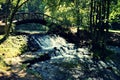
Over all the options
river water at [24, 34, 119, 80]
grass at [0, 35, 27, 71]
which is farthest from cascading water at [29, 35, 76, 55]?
grass at [0, 35, 27, 71]

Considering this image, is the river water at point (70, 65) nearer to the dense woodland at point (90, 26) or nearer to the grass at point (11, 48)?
the grass at point (11, 48)

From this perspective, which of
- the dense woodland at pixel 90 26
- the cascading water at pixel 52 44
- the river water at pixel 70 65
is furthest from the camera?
the cascading water at pixel 52 44

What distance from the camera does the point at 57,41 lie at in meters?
48.3

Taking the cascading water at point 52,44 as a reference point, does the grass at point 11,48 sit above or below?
above

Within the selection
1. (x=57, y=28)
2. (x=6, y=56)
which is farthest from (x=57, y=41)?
(x=6, y=56)

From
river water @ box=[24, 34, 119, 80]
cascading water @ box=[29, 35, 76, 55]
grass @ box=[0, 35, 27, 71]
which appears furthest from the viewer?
cascading water @ box=[29, 35, 76, 55]

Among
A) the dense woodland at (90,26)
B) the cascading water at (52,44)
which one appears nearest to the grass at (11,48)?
the dense woodland at (90,26)

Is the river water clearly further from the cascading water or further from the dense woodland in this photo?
the dense woodland

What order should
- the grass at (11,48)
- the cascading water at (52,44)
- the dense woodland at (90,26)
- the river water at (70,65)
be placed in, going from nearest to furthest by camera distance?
the river water at (70,65) → the grass at (11,48) → the dense woodland at (90,26) → the cascading water at (52,44)

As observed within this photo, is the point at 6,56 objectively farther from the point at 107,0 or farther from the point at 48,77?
the point at 107,0

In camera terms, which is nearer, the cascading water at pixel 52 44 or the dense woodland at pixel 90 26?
the dense woodland at pixel 90 26

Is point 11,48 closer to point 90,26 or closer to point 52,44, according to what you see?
point 52,44

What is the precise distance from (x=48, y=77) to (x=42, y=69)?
304cm

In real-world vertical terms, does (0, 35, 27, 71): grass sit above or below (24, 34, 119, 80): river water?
above
